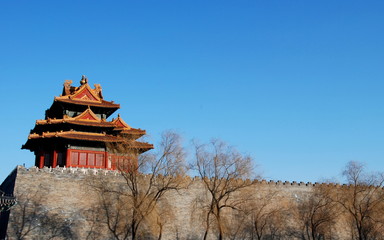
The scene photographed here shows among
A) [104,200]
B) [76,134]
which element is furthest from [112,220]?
[76,134]

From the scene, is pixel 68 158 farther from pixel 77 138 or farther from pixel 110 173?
pixel 110 173

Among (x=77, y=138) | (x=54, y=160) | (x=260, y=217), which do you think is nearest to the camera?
(x=260, y=217)

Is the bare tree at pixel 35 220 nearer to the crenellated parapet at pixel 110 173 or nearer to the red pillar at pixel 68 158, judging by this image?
the crenellated parapet at pixel 110 173

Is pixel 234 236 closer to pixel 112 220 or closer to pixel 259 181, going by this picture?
pixel 259 181

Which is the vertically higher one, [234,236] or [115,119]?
[115,119]

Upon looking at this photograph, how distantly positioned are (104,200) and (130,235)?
263 centimetres

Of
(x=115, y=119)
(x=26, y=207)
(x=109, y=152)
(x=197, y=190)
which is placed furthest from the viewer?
(x=115, y=119)

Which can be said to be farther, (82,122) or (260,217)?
(82,122)

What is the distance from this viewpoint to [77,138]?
32.0 meters

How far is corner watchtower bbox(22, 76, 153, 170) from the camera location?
32250 millimetres

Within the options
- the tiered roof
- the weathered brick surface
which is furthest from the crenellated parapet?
the tiered roof

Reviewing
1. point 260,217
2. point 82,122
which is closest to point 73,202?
point 82,122

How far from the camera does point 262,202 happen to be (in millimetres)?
32406

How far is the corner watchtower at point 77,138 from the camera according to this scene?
32250mm
